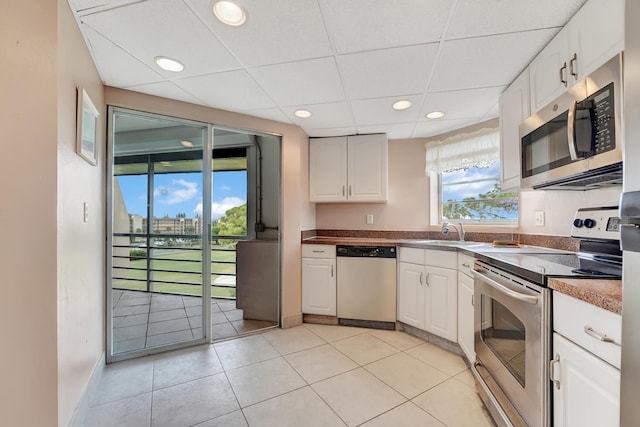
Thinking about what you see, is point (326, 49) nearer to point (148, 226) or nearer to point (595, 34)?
point (595, 34)

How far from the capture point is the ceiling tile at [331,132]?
3148mm

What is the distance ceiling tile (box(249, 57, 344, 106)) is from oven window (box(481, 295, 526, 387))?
6.07 feet

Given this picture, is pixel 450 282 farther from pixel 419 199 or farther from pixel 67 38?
pixel 67 38

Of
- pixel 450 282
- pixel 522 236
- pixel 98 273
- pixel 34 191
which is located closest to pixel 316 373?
pixel 450 282

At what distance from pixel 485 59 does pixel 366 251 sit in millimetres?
1959

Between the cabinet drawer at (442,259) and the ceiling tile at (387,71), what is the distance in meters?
1.42

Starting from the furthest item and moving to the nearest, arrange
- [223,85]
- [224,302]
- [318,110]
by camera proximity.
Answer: [224,302] → [318,110] → [223,85]

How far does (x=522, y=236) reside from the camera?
246cm

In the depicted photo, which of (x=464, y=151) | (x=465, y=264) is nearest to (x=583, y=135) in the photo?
(x=465, y=264)

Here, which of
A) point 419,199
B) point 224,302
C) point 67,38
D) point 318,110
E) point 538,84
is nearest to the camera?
point 67,38

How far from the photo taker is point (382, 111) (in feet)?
8.52

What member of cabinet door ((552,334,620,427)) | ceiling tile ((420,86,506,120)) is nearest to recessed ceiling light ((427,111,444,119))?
ceiling tile ((420,86,506,120))

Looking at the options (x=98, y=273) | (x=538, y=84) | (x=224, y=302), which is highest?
(x=538, y=84)

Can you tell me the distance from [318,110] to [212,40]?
47.5 inches
